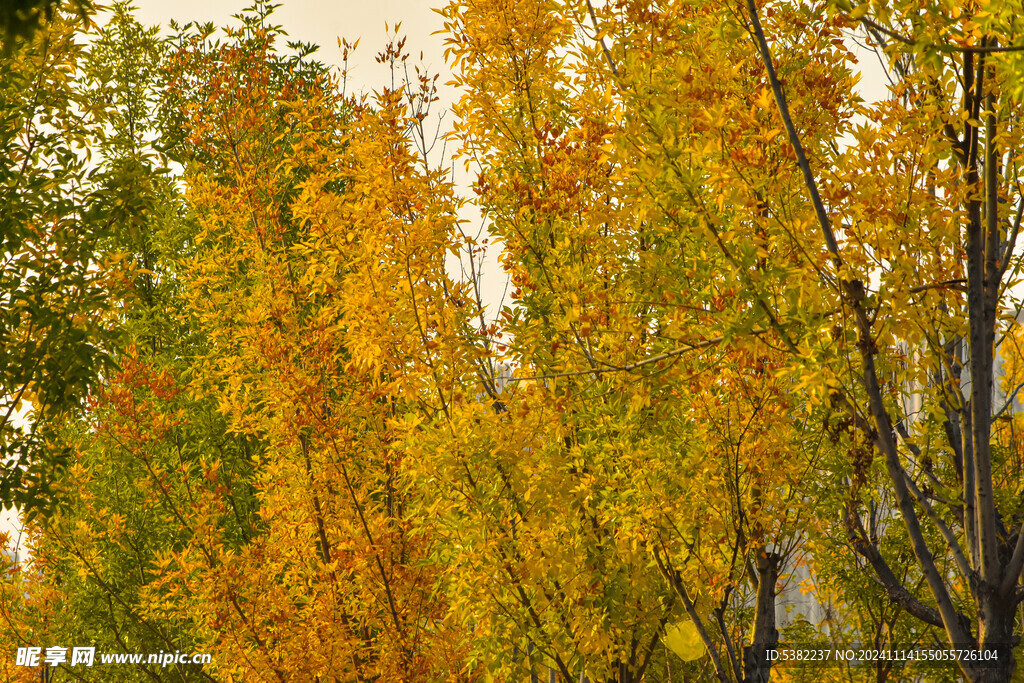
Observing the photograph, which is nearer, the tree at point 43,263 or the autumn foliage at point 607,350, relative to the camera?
the autumn foliage at point 607,350

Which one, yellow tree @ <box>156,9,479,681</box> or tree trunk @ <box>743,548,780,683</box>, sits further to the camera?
tree trunk @ <box>743,548,780,683</box>

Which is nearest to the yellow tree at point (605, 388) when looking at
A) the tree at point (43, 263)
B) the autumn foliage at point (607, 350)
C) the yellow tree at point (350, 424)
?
the autumn foliage at point (607, 350)

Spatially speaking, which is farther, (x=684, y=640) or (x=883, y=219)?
(x=684, y=640)

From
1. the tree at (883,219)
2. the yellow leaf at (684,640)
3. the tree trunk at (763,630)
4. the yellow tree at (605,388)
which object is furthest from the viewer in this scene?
the tree trunk at (763,630)

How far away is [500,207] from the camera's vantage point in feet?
13.8

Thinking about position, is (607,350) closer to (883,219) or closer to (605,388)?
(605,388)

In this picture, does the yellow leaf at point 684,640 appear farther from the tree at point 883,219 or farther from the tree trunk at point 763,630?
the tree at point 883,219

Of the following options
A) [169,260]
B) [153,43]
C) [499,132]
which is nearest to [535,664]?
[499,132]

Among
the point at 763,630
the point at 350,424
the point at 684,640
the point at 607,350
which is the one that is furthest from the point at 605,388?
the point at 350,424

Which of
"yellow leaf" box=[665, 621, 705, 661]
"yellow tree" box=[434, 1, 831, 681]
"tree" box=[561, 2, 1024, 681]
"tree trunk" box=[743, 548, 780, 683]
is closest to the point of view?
"tree" box=[561, 2, 1024, 681]

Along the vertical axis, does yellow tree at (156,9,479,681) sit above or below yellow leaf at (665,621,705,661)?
above

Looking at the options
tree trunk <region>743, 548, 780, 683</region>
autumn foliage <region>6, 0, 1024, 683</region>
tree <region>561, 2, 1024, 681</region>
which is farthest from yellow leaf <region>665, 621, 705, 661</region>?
tree <region>561, 2, 1024, 681</region>

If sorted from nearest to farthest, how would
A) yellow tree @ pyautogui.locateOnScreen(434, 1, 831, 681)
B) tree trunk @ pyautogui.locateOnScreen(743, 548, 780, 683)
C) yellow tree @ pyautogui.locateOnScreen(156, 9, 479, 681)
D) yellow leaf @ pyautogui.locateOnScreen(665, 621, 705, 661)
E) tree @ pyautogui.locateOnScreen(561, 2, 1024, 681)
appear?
tree @ pyautogui.locateOnScreen(561, 2, 1024, 681) → yellow tree @ pyautogui.locateOnScreen(434, 1, 831, 681) → yellow leaf @ pyautogui.locateOnScreen(665, 621, 705, 661) → yellow tree @ pyautogui.locateOnScreen(156, 9, 479, 681) → tree trunk @ pyautogui.locateOnScreen(743, 548, 780, 683)

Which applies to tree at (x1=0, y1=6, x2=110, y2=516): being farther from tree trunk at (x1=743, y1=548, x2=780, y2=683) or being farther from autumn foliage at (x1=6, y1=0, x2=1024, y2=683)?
tree trunk at (x1=743, y1=548, x2=780, y2=683)
